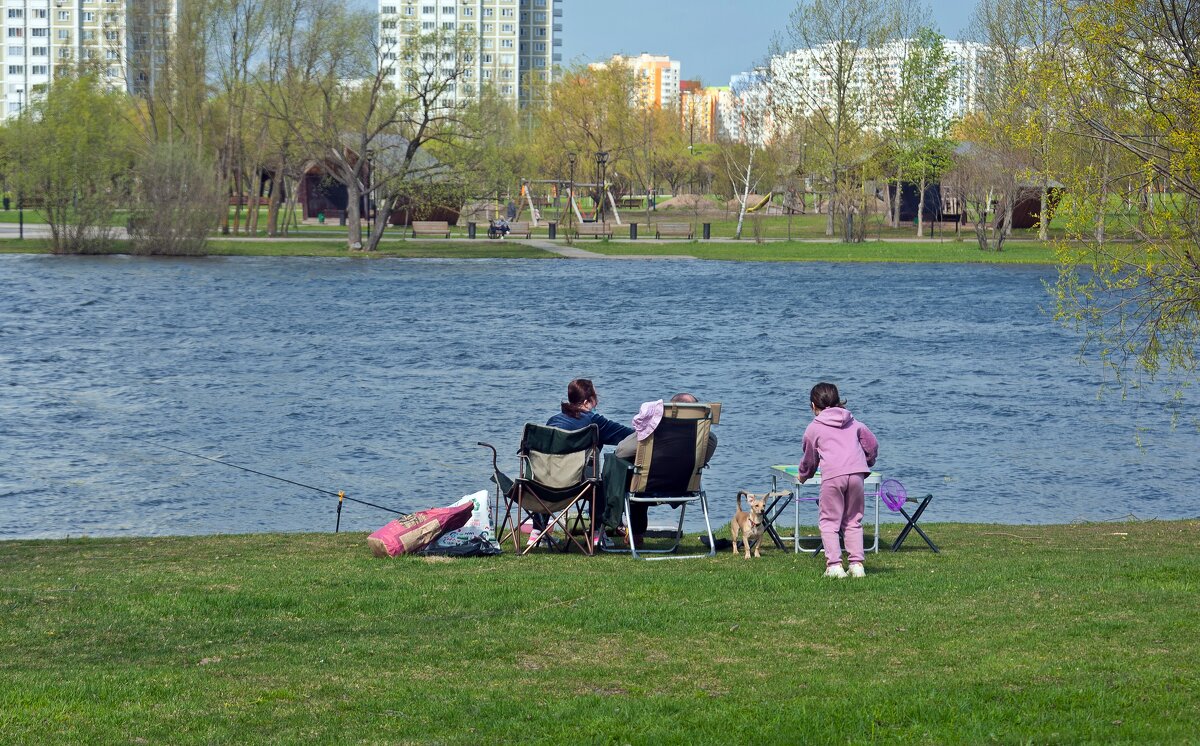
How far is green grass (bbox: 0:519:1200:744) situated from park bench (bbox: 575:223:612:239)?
2222 inches

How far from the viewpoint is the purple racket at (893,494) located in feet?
32.5

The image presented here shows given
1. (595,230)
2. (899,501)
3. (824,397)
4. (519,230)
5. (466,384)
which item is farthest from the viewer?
(519,230)

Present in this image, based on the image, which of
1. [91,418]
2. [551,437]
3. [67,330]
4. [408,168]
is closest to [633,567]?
[551,437]

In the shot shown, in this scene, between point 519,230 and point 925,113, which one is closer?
point 519,230

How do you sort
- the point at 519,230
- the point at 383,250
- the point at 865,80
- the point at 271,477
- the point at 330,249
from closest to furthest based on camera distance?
the point at 271,477, the point at 330,249, the point at 383,250, the point at 519,230, the point at 865,80

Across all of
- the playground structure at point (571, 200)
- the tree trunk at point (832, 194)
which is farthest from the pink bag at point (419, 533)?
the tree trunk at point (832, 194)

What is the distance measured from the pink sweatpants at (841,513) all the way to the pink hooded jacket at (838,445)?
0.21ft

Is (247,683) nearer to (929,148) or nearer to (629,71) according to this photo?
(929,148)

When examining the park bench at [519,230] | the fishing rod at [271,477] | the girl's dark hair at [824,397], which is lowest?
the fishing rod at [271,477]

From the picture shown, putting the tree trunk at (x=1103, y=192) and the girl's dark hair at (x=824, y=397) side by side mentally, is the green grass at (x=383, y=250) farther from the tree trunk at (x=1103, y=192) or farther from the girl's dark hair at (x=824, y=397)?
the girl's dark hair at (x=824, y=397)

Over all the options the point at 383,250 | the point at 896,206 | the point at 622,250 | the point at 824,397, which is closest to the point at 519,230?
the point at 622,250

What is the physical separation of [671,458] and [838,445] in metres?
1.69

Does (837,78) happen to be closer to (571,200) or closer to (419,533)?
(571,200)

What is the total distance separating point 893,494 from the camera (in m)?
10.1
